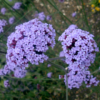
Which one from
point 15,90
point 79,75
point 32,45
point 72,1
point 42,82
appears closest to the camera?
point 32,45

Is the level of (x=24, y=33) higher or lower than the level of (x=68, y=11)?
lower

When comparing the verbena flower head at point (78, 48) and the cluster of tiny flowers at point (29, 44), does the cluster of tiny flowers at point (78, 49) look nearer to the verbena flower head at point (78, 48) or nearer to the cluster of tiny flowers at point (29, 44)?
the verbena flower head at point (78, 48)

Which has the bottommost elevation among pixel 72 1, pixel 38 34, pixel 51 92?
pixel 51 92

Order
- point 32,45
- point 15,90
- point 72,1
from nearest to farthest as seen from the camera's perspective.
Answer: point 32,45, point 15,90, point 72,1

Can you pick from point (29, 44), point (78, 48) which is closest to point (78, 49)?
point (78, 48)

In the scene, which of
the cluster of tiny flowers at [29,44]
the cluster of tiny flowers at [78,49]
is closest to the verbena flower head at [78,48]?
the cluster of tiny flowers at [78,49]

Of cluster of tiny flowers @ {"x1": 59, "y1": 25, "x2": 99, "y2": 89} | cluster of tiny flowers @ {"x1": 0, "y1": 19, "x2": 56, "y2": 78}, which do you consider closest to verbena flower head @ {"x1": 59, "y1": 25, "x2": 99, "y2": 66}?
cluster of tiny flowers @ {"x1": 59, "y1": 25, "x2": 99, "y2": 89}

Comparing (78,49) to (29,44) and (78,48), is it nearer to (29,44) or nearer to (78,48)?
(78,48)

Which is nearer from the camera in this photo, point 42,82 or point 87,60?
point 87,60

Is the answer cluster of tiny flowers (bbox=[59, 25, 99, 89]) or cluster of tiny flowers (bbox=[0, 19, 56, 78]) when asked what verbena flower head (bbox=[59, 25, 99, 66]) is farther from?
cluster of tiny flowers (bbox=[0, 19, 56, 78])

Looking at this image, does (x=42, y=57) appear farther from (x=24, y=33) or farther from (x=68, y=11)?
(x=68, y=11)

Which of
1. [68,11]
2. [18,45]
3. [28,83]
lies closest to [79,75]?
[18,45]
